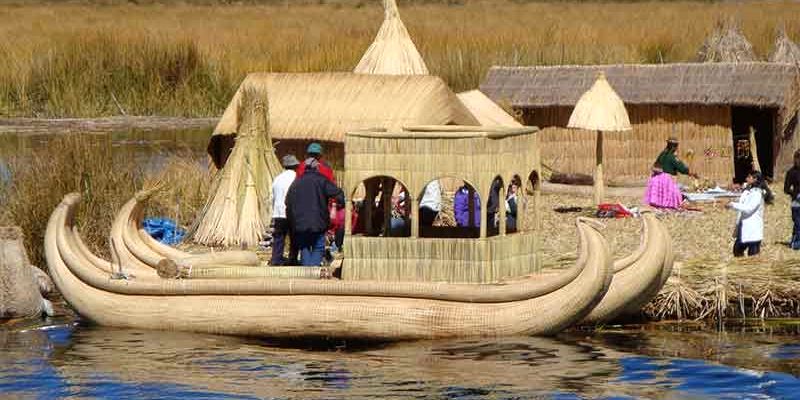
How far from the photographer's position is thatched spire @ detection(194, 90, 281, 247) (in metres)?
18.6

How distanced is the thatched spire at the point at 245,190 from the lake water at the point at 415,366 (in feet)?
11.4

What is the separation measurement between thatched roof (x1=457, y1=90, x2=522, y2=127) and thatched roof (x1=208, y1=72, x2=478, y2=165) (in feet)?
5.87

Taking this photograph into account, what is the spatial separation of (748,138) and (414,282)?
1227cm

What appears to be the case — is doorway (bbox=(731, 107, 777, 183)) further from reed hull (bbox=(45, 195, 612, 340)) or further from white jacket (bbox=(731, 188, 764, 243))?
reed hull (bbox=(45, 195, 612, 340))

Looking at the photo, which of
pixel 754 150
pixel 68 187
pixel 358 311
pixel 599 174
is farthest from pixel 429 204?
pixel 754 150

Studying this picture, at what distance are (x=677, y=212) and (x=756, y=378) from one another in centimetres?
714

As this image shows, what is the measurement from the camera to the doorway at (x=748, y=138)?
24.6 m

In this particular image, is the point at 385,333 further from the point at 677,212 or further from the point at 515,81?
the point at 515,81

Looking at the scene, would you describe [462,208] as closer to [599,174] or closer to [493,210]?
[493,210]

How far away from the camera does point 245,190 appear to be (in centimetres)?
1878

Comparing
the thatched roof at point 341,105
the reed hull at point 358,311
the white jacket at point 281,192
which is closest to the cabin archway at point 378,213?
the white jacket at point 281,192

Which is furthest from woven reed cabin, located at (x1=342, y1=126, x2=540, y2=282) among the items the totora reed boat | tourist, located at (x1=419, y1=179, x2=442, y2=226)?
tourist, located at (x1=419, y1=179, x2=442, y2=226)

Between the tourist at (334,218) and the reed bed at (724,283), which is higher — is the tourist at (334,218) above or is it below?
above

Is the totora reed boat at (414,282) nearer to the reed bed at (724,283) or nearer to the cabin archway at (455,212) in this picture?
the cabin archway at (455,212)
